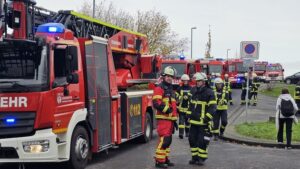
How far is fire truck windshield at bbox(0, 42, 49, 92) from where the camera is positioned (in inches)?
313

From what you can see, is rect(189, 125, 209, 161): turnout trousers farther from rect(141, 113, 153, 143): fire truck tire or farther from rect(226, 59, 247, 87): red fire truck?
rect(226, 59, 247, 87): red fire truck

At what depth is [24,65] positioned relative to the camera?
26.5 feet

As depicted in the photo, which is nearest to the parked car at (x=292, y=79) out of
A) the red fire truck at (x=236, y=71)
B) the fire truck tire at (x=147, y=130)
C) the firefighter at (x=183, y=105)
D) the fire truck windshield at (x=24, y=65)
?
the red fire truck at (x=236, y=71)

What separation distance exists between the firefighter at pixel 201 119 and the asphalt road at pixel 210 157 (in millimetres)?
288

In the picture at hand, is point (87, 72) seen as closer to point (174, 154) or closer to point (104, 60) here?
point (104, 60)

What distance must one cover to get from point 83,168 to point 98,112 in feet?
3.93

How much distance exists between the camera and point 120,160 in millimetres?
10438

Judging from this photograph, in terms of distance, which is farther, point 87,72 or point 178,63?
point 178,63

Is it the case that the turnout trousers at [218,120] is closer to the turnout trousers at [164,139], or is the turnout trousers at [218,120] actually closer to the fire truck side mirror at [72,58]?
the turnout trousers at [164,139]

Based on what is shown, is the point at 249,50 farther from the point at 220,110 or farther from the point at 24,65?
the point at 24,65

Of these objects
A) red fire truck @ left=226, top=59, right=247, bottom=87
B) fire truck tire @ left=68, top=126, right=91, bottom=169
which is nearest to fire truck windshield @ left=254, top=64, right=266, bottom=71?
red fire truck @ left=226, top=59, right=247, bottom=87

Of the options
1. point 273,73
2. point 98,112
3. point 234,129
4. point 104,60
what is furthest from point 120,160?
point 273,73

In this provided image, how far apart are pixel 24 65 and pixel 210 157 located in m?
4.97

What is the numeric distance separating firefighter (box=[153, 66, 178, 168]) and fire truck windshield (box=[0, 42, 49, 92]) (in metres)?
2.48
